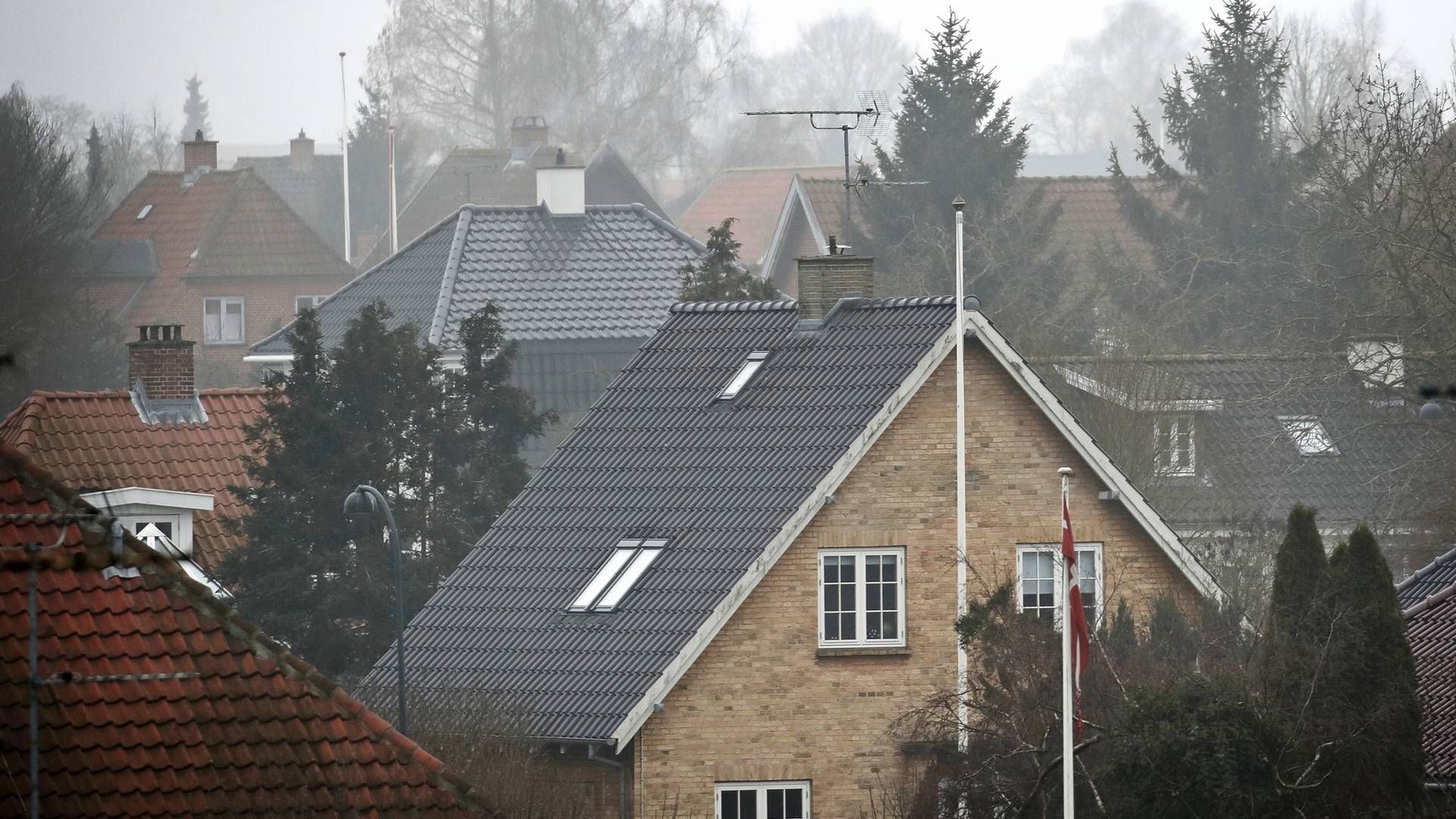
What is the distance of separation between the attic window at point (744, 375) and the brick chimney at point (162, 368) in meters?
9.51

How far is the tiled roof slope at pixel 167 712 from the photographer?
488 inches

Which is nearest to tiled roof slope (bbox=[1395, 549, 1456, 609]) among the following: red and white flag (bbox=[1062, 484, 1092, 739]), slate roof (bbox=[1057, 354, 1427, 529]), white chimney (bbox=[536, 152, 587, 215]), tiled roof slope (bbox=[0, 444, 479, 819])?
slate roof (bbox=[1057, 354, 1427, 529])

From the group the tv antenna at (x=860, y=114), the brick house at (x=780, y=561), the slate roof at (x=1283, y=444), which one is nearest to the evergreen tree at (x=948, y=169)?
the tv antenna at (x=860, y=114)

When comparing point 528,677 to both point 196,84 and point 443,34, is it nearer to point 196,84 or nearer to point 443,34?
point 443,34

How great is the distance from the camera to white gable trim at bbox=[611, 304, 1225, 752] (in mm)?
23547

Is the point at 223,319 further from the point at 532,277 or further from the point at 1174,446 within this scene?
the point at 1174,446

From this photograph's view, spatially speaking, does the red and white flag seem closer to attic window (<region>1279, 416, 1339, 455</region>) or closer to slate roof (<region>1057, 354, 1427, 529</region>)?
slate roof (<region>1057, 354, 1427, 529</region>)

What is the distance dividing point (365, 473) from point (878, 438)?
8.87 metres

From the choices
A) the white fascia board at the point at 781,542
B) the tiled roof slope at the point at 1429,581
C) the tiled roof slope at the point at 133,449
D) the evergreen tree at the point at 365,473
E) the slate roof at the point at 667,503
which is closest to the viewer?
the white fascia board at the point at 781,542

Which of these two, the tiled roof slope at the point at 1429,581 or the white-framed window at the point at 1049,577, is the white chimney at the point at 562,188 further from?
the tiled roof slope at the point at 1429,581

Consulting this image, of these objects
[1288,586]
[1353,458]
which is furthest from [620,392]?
[1353,458]

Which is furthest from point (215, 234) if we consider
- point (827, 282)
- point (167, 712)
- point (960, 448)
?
point (167, 712)

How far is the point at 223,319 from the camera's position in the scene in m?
69.7

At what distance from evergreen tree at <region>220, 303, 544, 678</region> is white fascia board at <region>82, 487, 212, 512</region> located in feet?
1.77
